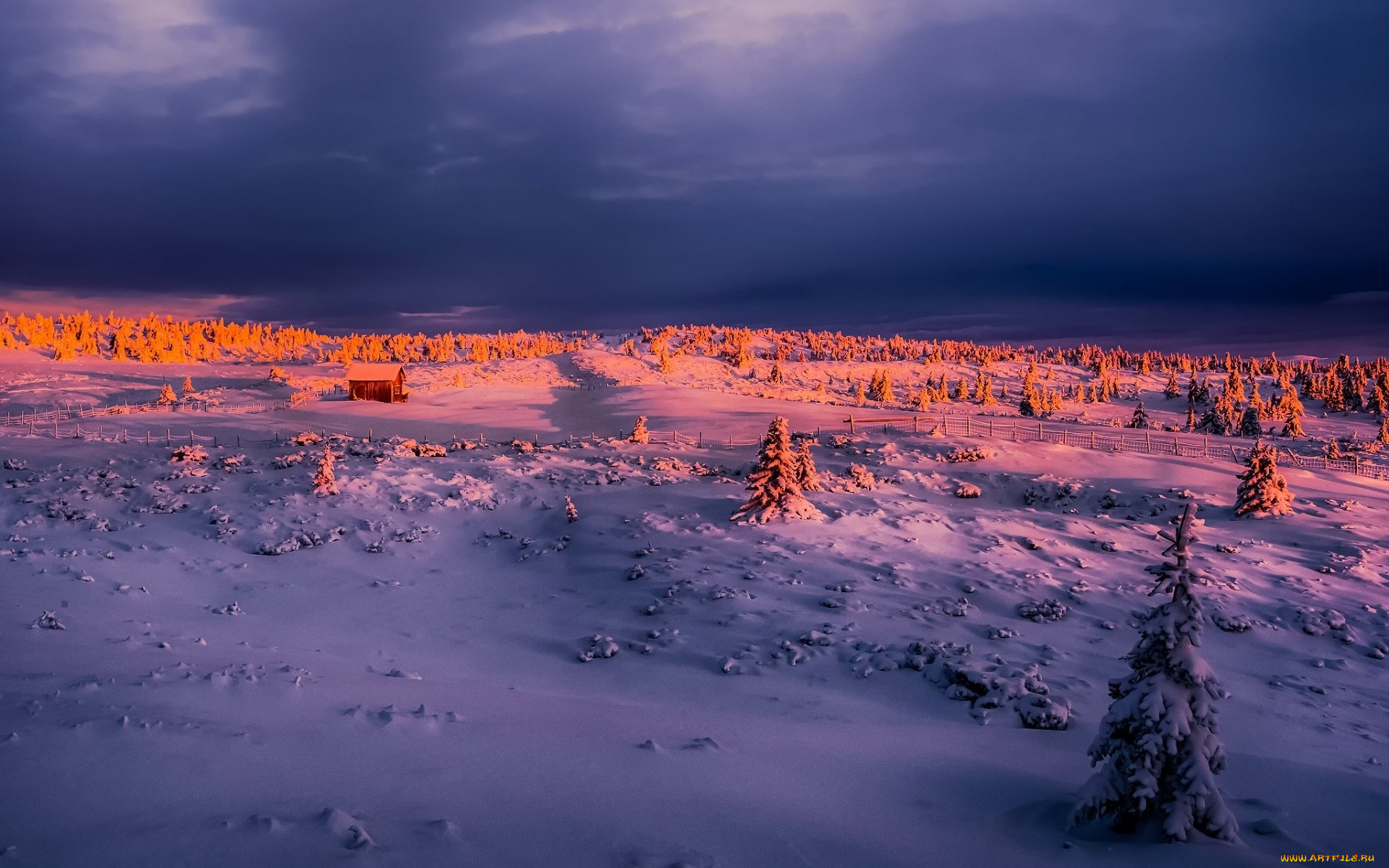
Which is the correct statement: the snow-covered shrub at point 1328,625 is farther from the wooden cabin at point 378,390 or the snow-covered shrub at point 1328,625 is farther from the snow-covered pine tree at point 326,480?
the wooden cabin at point 378,390

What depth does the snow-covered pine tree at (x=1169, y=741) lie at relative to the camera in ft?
21.5

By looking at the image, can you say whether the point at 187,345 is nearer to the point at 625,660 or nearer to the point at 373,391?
the point at 373,391

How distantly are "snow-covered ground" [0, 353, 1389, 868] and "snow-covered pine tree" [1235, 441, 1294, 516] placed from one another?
5.09ft

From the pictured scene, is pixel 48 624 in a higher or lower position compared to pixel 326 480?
lower

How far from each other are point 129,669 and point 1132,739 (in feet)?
45.5

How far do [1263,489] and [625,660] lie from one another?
28034 mm

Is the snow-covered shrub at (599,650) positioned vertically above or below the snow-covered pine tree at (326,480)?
below

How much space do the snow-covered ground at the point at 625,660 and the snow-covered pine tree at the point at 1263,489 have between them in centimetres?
155

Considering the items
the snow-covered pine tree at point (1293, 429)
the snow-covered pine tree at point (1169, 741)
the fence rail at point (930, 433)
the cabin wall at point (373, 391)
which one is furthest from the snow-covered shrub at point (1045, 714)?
the snow-covered pine tree at point (1293, 429)

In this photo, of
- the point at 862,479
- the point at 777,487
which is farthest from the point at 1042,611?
the point at 862,479

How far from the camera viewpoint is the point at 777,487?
25.3 m

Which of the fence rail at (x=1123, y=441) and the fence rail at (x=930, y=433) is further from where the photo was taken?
the fence rail at (x=1123, y=441)

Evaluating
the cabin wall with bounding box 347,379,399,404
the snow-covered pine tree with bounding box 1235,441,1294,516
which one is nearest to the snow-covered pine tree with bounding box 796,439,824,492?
the snow-covered pine tree with bounding box 1235,441,1294,516

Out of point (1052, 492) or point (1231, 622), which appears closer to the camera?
point (1231, 622)
